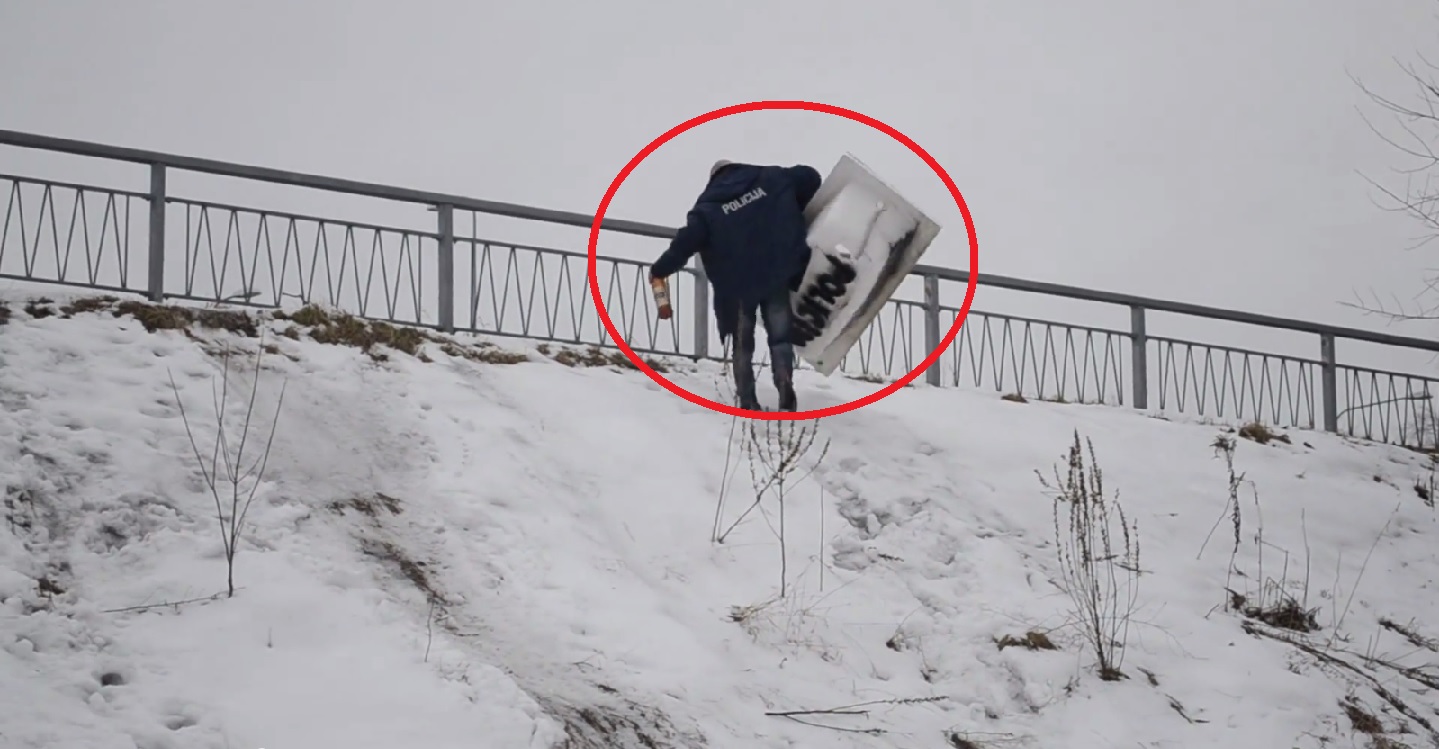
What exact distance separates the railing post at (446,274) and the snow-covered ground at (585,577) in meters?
0.67

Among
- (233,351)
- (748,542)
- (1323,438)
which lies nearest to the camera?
(748,542)

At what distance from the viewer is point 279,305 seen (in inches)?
372

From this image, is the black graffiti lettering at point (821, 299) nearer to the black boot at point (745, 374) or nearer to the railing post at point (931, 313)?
the black boot at point (745, 374)

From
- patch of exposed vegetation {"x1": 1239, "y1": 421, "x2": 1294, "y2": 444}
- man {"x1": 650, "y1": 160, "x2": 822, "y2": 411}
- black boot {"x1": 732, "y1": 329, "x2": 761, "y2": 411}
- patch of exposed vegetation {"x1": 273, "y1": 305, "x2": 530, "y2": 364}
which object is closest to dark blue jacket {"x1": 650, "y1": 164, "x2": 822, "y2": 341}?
man {"x1": 650, "y1": 160, "x2": 822, "y2": 411}

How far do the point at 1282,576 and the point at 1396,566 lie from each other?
127cm

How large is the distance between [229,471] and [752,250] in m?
3.90

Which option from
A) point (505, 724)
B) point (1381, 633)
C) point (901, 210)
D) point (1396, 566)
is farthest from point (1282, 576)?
point (505, 724)

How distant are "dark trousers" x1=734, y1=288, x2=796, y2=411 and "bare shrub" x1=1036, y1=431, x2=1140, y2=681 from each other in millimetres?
1845

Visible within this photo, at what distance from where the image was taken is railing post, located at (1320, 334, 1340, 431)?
44.7ft

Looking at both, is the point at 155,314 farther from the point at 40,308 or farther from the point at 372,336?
the point at 372,336

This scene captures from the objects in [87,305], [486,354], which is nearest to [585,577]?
[486,354]

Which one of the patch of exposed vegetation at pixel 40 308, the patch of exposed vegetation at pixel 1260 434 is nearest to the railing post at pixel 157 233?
the patch of exposed vegetation at pixel 40 308

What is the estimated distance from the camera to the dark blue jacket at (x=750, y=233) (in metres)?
8.91

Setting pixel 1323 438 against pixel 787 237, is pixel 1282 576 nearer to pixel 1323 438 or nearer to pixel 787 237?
pixel 787 237
